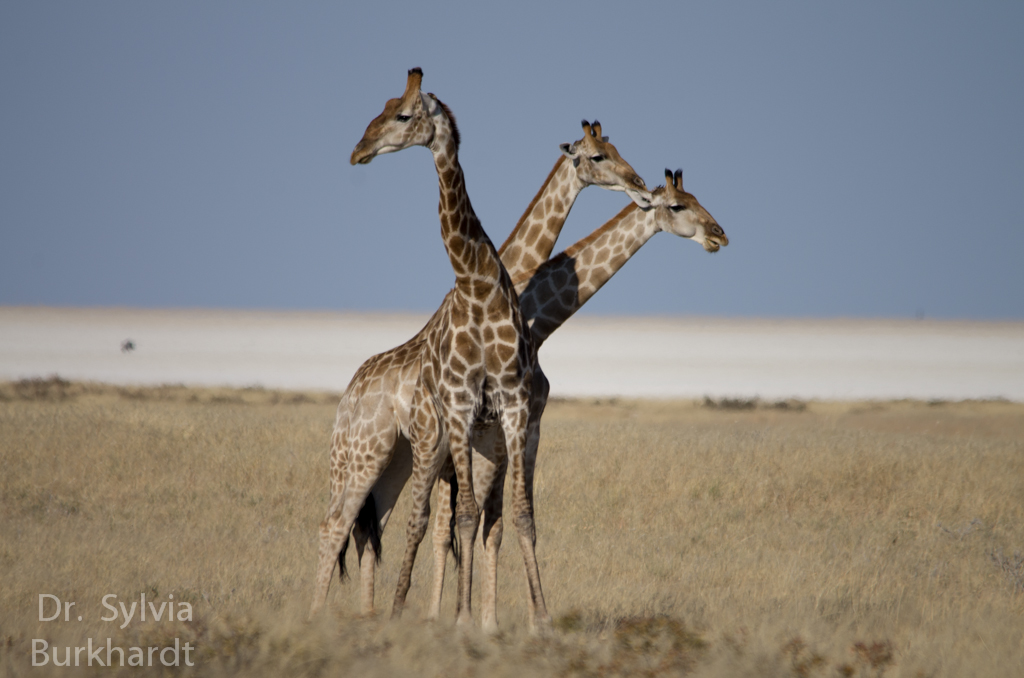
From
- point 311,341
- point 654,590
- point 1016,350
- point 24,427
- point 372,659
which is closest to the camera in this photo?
point 372,659

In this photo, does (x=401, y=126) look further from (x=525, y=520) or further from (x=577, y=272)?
(x=525, y=520)

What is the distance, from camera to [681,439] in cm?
1443

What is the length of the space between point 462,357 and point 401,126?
4.98 feet

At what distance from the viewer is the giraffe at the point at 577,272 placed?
21.5 ft

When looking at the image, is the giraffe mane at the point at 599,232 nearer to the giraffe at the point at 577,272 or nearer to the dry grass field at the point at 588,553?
the giraffe at the point at 577,272

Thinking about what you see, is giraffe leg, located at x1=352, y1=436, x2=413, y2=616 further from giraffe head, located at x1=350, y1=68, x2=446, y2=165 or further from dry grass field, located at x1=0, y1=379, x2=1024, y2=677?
giraffe head, located at x1=350, y1=68, x2=446, y2=165

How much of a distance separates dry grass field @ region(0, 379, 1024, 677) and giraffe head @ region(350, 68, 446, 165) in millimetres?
2882

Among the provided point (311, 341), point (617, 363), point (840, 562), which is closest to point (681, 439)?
point (840, 562)

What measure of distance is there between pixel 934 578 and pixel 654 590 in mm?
2556

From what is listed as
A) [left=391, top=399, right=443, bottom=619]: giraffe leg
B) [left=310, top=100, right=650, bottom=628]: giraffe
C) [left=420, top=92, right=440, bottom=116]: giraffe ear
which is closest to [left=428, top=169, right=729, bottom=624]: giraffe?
[left=310, top=100, right=650, bottom=628]: giraffe

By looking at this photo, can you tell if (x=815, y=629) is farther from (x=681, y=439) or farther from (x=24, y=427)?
(x=24, y=427)

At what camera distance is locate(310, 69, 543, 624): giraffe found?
235 inches

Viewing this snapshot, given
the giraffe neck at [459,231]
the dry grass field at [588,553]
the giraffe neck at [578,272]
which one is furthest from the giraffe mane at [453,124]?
the dry grass field at [588,553]

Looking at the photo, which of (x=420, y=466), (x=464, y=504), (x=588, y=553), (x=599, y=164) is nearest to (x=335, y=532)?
(x=420, y=466)
